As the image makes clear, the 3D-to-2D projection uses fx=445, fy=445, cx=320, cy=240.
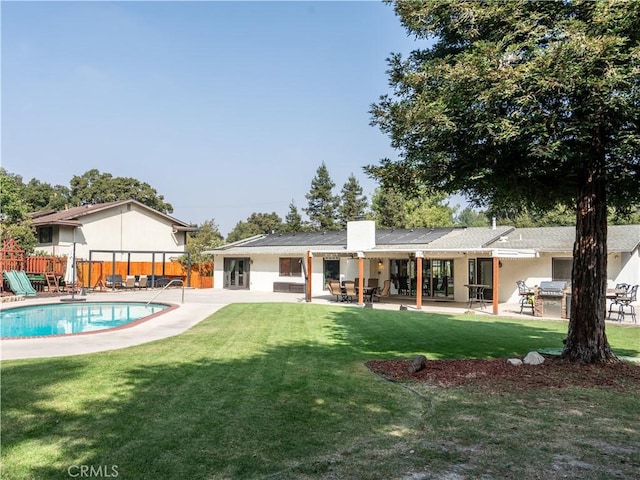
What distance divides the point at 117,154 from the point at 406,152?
1228 inches

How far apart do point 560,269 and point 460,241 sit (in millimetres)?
4744

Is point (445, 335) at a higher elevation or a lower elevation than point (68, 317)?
higher

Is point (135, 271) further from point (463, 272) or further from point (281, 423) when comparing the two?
point (281, 423)

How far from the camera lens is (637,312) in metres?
17.5

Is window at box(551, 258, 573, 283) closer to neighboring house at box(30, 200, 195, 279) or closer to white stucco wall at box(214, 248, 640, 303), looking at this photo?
white stucco wall at box(214, 248, 640, 303)

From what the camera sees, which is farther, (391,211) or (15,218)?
(391,211)

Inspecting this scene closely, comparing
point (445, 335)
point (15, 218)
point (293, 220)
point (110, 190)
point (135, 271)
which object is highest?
point (110, 190)

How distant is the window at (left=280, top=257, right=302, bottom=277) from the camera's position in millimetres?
28022

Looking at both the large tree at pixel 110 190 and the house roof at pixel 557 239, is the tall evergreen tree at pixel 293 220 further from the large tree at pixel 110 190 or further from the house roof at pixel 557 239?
the house roof at pixel 557 239

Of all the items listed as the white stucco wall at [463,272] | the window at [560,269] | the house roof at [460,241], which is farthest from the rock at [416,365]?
the window at [560,269]

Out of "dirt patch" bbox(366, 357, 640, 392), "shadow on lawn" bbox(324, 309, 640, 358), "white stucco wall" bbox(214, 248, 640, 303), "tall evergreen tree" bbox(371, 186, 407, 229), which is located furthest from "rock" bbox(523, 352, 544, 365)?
"tall evergreen tree" bbox(371, 186, 407, 229)

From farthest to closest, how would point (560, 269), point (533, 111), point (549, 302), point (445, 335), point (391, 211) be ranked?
1. point (391, 211)
2. point (560, 269)
3. point (549, 302)
4. point (445, 335)
5. point (533, 111)

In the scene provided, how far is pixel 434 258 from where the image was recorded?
23984 millimetres

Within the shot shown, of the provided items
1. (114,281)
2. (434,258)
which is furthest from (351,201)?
(114,281)
